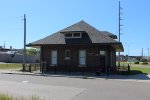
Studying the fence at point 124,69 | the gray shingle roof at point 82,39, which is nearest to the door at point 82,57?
the gray shingle roof at point 82,39

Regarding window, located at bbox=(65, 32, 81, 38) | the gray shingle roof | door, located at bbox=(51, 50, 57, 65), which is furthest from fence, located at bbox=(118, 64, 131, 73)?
door, located at bbox=(51, 50, 57, 65)

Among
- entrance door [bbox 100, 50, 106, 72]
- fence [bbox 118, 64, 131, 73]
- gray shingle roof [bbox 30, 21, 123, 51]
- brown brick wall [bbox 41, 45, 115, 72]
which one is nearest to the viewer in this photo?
gray shingle roof [bbox 30, 21, 123, 51]

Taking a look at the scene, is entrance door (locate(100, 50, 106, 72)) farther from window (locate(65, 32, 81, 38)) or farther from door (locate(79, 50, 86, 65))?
window (locate(65, 32, 81, 38))

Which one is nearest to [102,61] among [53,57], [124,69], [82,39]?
[82,39]

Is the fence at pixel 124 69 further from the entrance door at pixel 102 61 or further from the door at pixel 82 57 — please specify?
the door at pixel 82 57

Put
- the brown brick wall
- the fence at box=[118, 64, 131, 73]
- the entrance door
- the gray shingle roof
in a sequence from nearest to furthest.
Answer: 1. the gray shingle roof
2. the brown brick wall
3. the entrance door
4. the fence at box=[118, 64, 131, 73]

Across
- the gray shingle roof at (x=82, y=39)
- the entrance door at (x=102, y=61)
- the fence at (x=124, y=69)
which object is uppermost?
the gray shingle roof at (x=82, y=39)

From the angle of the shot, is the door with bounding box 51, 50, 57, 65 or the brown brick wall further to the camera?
the door with bounding box 51, 50, 57, 65

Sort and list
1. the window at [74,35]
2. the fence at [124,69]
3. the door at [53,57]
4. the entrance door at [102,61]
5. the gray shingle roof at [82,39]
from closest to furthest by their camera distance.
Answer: the gray shingle roof at [82,39], the entrance door at [102,61], the fence at [124,69], the window at [74,35], the door at [53,57]

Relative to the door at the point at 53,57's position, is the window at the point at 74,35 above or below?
above

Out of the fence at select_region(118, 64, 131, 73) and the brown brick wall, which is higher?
the brown brick wall

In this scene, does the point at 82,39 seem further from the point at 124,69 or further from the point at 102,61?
the point at 124,69

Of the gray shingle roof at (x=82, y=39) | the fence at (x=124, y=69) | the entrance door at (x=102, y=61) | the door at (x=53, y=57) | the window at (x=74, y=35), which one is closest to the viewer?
the gray shingle roof at (x=82, y=39)

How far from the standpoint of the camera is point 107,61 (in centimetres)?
4091
